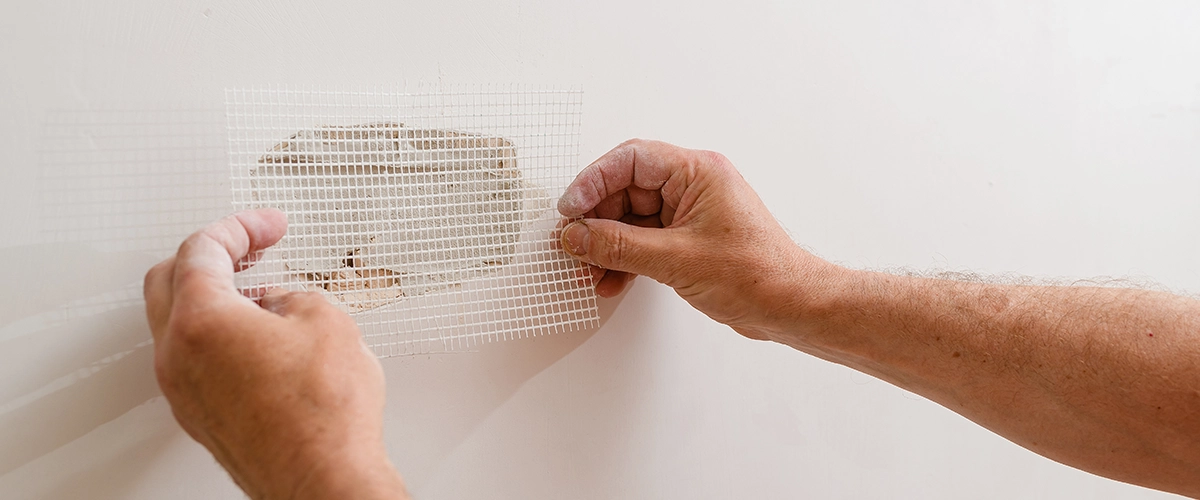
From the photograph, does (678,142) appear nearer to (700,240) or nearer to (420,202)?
(700,240)

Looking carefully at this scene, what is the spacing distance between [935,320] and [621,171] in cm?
51

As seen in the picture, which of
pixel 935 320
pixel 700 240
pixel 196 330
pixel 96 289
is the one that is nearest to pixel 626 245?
pixel 700 240

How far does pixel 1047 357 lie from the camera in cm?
90

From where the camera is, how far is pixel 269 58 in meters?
0.95

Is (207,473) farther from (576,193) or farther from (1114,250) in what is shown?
(1114,250)

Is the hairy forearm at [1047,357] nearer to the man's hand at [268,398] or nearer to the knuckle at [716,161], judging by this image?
the knuckle at [716,161]

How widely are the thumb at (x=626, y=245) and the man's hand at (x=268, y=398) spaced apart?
44 centimetres

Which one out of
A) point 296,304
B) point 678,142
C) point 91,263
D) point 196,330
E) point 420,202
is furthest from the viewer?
point 678,142

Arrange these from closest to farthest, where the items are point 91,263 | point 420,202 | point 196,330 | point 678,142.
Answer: point 196,330 → point 91,263 → point 420,202 → point 678,142

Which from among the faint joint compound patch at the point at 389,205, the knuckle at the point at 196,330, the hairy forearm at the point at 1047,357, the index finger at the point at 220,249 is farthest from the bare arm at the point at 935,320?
the knuckle at the point at 196,330

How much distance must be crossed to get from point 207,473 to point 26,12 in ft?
2.14

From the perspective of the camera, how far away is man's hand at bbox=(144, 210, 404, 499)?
585 mm

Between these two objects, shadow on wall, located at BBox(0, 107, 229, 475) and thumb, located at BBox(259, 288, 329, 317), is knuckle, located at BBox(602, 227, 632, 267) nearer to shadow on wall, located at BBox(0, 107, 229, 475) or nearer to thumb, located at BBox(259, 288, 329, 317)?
thumb, located at BBox(259, 288, 329, 317)

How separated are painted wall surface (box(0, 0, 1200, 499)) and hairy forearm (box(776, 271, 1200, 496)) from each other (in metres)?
0.25
